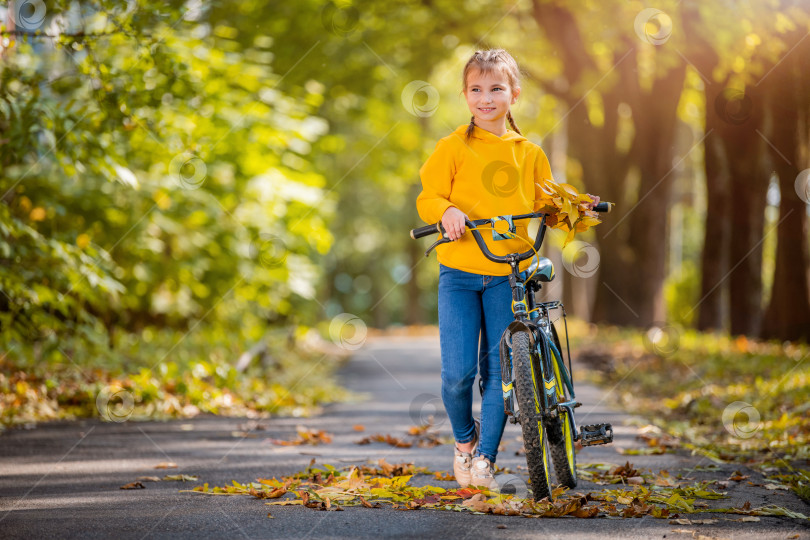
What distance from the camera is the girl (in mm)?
4539

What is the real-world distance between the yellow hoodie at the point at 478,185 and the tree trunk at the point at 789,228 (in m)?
8.19

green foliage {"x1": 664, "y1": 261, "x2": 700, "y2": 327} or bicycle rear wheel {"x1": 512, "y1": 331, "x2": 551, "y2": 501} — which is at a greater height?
bicycle rear wheel {"x1": 512, "y1": 331, "x2": 551, "y2": 501}

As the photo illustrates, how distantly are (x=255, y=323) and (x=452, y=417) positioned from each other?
12.1 m

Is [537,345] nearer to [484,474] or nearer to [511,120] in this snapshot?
[484,474]

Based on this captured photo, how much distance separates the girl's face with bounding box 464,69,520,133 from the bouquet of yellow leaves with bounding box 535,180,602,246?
16.9 inches

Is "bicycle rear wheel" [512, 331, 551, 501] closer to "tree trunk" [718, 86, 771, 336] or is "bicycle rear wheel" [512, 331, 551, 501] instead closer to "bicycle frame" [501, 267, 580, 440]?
"bicycle frame" [501, 267, 580, 440]

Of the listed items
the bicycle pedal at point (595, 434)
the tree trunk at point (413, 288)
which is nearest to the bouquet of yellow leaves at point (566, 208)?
the bicycle pedal at point (595, 434)

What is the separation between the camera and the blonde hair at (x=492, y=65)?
4559 millimetres

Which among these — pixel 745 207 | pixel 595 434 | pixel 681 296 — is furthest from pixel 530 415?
pixel 681 296

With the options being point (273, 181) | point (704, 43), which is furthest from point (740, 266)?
point (273, 181)

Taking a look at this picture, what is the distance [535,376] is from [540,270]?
54 centimetres

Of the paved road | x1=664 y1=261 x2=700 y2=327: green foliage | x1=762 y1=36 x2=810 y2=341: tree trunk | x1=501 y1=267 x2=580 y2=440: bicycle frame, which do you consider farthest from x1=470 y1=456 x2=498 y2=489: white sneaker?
x1=664 y1=261 x2=700 y2=327: green foliage

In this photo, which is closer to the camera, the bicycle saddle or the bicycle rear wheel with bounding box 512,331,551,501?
the bicycle rear wheel with bounding box 512,331,551,501

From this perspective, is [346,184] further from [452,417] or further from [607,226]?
[452,417]
